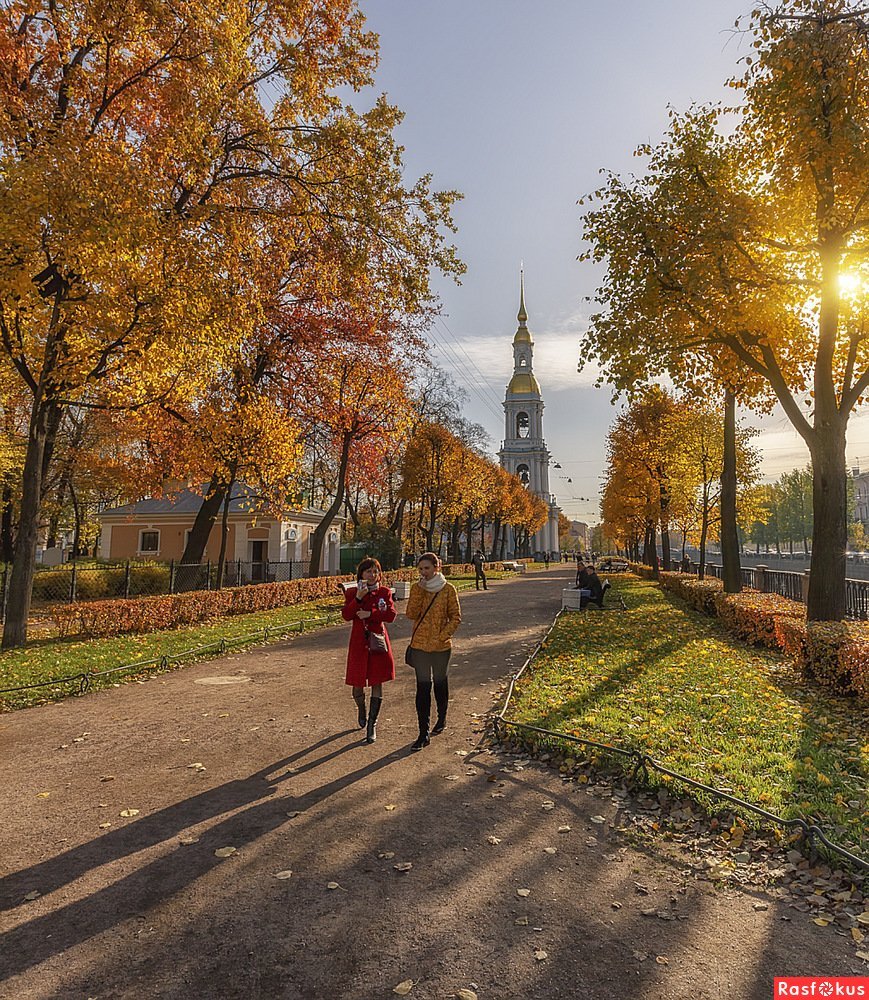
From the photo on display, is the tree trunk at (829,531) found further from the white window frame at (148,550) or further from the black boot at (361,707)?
the white window frame at (148,550)

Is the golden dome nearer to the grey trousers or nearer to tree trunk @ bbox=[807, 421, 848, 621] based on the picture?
tree trunk @ bbox=[807, 421, 848, 621]

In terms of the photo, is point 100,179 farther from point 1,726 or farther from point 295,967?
point 295,967

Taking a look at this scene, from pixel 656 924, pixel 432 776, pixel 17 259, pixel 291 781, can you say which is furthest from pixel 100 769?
pixel 17 259

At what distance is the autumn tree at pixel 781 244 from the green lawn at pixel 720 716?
291 cm

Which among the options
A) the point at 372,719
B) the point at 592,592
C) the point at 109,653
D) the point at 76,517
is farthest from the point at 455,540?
the point at 372,719

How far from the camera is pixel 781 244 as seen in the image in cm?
1088

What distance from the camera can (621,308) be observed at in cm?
1273

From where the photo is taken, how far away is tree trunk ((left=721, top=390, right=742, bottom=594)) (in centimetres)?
1773

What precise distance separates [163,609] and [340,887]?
12781 mm

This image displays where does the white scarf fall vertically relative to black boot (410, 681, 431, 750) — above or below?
above

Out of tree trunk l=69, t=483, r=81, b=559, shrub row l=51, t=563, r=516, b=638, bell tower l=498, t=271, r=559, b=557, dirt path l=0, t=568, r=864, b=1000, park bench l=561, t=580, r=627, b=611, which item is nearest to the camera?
dirt path l=0, t=568, r=864, b=1000

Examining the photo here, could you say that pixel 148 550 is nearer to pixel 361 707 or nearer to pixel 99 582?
pixel 99 582

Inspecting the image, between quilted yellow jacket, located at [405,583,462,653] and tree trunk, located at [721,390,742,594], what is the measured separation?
43.5 ft

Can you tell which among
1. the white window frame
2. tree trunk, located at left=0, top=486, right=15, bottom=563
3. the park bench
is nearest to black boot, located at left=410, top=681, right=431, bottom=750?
the park bench
